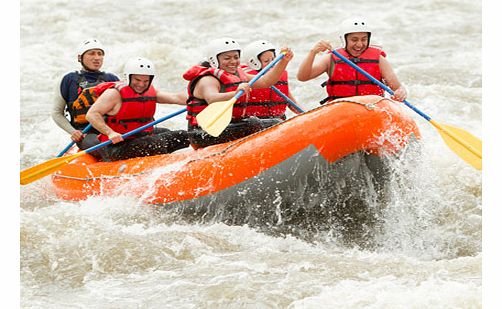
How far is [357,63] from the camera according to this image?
6387 mm

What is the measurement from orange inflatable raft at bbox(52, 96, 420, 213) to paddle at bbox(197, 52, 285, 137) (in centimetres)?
21

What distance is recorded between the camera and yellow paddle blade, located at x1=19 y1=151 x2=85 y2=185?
652 cm

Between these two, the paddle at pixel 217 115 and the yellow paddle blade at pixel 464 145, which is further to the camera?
the paddle at pixel 217 115

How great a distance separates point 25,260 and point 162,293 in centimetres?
116

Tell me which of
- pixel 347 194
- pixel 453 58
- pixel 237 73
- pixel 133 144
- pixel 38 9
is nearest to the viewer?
pixel 347 194

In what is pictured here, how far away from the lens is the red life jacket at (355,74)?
6.37 meters

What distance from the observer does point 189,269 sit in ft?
17.2

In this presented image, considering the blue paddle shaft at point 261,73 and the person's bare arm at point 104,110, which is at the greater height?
the blue paddle shaft at point 261,73

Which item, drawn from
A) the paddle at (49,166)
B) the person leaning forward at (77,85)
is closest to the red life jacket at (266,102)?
the paddle at (49,166)

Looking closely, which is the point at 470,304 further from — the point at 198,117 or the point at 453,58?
the point at 453,58

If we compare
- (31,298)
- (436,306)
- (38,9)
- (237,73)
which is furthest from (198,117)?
(38,9)

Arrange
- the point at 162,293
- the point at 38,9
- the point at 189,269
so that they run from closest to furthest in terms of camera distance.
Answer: the point at 162,293
the point at 189,269
the point at 38,9

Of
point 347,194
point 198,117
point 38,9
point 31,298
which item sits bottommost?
point 31,298

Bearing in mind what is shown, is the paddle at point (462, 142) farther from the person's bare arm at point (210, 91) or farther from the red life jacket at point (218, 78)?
the person's bare arm at point (210, 91)
